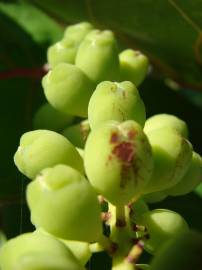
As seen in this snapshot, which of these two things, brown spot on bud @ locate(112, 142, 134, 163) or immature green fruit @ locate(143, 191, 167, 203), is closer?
brown spot on bud @ locate(112, 142, 134, 163)

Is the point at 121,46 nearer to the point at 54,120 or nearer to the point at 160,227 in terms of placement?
the point at 54,120

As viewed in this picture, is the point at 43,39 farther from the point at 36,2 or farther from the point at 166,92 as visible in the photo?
the point at 166,92

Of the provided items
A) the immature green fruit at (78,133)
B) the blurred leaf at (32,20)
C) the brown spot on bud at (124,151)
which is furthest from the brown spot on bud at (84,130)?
the blurred leaf at (32,20)

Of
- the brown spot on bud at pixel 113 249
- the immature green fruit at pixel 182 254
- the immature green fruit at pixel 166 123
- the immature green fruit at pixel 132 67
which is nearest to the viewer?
the immature green fruit at pixel 182 254

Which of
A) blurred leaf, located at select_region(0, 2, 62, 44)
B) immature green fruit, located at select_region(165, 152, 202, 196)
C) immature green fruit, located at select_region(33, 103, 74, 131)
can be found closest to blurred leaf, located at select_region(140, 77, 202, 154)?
blurred leaf, located at select_region(0, 2, 62, 44)

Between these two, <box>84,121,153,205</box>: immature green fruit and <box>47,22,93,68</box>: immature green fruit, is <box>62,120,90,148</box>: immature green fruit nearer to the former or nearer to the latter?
<box>47,22,93,68</box>: immature green fruit

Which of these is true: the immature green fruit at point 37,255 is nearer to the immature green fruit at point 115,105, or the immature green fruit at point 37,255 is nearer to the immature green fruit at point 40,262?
Result: the immature green fruit at point 40,262

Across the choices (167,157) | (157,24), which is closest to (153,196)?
(167,157)
